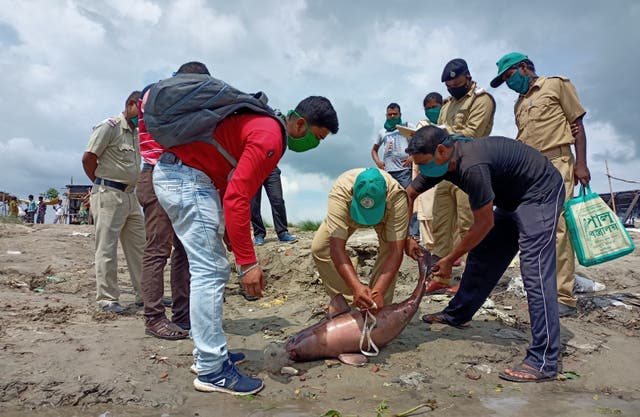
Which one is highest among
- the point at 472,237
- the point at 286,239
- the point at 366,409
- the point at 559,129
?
the point at 559,129

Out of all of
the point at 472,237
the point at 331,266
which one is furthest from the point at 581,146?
the point at 331,266

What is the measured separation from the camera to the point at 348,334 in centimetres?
329

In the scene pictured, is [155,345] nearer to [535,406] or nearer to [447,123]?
[535,406]

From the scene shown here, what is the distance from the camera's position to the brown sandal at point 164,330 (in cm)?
347

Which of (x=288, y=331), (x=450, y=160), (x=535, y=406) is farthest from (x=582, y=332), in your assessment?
(x=288, y=331)

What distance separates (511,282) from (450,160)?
2660mm

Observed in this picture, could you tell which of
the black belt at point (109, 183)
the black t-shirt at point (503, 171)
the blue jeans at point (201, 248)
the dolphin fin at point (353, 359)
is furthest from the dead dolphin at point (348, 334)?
the black belt at point (109, 183)

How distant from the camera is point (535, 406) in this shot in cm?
263

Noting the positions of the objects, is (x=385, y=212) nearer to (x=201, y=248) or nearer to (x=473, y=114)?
(x=201, y=248)

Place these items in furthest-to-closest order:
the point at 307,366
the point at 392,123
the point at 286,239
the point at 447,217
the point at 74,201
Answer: the point at 74,201, the point at 392,123, the point at 286,239, the point at 447,217, the point at 307,366

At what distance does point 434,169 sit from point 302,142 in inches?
Result: 40.4

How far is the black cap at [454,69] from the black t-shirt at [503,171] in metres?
1.57

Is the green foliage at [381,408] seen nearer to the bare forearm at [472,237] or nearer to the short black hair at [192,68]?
the bare forearm at [472,237]

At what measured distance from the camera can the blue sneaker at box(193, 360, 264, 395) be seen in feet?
8.53
